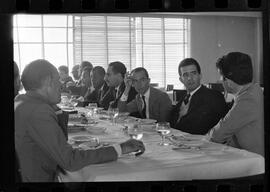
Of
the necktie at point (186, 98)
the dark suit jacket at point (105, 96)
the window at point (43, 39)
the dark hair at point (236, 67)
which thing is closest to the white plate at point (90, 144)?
the dark suit jacket at point (105, 96)

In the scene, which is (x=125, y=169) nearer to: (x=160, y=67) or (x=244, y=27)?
(x=160, y=67)

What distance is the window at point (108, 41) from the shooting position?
73.9 inches

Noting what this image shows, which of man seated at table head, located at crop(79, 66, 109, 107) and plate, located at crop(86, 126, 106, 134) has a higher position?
man seated at table head, located at crop(79, 66, 109, 107)

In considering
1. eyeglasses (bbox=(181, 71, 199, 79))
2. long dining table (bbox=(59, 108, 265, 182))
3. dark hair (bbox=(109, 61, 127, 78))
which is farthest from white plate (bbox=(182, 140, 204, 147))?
dark hair (bbox=(109, 61, 127, 78))

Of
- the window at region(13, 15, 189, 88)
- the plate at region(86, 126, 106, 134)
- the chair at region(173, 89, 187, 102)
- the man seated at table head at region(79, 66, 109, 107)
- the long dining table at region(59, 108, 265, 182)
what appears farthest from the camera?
the plate at region(86, 126, 106, 134)

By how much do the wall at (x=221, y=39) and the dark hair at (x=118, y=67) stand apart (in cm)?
29

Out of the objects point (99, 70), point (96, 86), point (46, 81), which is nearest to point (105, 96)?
point (96, 86)

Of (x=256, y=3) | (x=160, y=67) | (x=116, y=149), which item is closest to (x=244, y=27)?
(x=256, y=3)

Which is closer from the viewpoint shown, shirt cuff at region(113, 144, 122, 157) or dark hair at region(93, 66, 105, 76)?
shirt cuff at region(113, 144, 122, 157)

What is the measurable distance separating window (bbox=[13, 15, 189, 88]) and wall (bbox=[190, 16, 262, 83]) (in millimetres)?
54

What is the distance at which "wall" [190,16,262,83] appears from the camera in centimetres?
189

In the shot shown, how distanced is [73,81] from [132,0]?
45cm

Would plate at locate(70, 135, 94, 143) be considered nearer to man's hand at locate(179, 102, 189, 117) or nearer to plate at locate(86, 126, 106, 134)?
plate at locate(86, 126, 106, 134)

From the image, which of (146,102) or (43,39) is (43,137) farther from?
(146,102)
